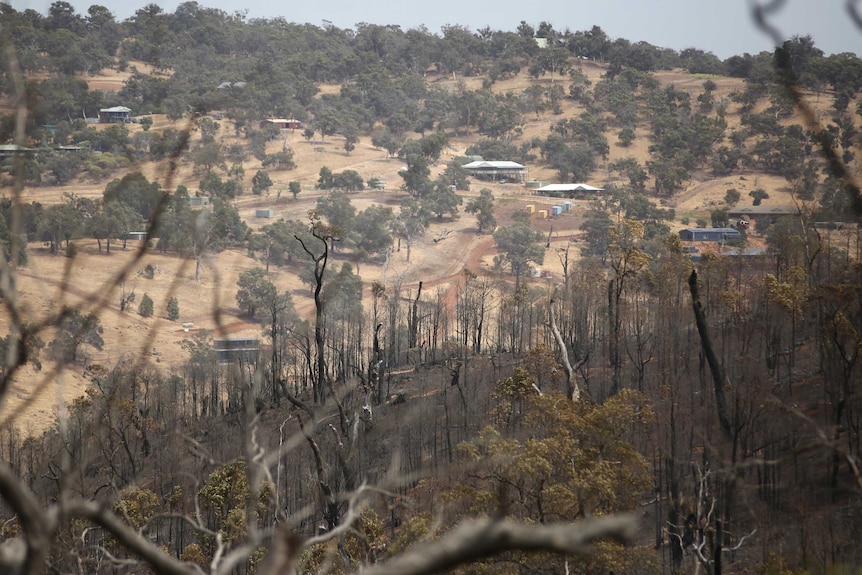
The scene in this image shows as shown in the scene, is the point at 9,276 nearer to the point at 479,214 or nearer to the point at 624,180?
the point at 479,214

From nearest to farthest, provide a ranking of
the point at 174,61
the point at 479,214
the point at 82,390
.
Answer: the point at 82,390 < the point at 479,214 < the point at 174,61

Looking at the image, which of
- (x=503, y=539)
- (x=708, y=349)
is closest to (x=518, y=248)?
(x=708, y=349)

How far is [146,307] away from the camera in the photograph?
5706 centimetres

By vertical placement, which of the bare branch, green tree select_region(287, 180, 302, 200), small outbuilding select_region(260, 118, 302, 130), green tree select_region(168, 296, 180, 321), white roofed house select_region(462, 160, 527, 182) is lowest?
green tree select_region(168, 296, 180, 321)

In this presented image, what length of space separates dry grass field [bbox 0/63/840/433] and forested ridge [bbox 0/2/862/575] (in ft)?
1.73

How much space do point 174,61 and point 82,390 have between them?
70244 mm

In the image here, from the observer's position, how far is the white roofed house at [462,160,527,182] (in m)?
92.1

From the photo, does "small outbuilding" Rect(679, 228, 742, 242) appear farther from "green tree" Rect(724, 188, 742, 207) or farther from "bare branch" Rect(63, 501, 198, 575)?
"bare branch" Rect(63, 501, 198, 575)

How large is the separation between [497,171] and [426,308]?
36384mm

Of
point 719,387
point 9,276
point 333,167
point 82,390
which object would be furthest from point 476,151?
point 9,276

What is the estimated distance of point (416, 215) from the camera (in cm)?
7731

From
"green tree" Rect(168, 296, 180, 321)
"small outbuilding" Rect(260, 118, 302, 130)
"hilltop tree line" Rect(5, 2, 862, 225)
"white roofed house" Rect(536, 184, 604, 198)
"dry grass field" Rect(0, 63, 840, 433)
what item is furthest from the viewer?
"small outbuilding" Rect(260, 118, 302, 130)

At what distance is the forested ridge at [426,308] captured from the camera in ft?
23.8

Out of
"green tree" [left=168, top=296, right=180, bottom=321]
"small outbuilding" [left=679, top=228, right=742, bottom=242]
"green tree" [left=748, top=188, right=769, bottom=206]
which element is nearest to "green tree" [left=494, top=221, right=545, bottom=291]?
"small outbuilding" [left=679, top=228, right=742, bottom=242]
